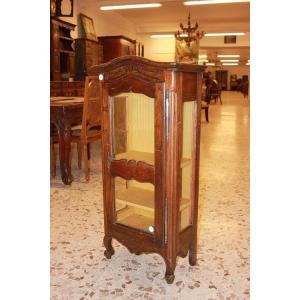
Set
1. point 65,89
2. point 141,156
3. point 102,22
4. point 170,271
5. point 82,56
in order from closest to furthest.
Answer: point 170,271 < point 141,156 < point 65,89 < point 82,56 < point 102,22

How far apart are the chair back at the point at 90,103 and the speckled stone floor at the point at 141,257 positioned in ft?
2.04

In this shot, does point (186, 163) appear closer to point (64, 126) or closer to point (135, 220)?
point (135, 220)

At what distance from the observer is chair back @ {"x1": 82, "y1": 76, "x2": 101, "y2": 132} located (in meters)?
3.52

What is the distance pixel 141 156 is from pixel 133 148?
10 cm

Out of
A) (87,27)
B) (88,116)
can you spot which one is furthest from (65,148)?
(87,27)

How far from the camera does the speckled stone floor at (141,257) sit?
1.73 m

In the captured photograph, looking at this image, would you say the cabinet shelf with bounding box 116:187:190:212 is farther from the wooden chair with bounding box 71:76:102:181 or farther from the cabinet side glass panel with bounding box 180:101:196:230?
the wooden chair with bounding box 71:76:102:181

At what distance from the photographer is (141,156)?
1902 mm

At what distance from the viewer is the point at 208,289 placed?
174 centimetres

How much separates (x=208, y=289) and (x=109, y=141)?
0.89 meters

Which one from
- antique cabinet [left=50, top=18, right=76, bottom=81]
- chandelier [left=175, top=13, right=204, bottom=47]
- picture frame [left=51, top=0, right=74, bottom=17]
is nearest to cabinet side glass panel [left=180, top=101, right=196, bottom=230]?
antique cabinet [left=50, top=18, right=76, bottom=81]
